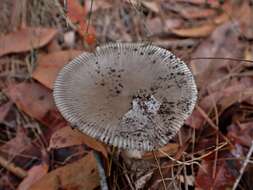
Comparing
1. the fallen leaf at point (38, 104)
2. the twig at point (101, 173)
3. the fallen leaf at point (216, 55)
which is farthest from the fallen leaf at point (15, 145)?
the fallen leaf at point (216, 55)

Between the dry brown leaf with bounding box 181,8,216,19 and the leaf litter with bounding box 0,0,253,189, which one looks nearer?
the leaf litter with bounding box 0,0,253,189

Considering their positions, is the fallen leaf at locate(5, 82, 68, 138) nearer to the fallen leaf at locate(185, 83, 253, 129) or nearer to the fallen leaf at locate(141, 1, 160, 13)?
the fallen leaf at locate(185, 83, 253, 129)

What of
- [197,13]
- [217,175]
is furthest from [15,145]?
[197,13]

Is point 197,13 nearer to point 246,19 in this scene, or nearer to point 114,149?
point 246,19

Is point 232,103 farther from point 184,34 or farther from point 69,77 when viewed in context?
point 69,77

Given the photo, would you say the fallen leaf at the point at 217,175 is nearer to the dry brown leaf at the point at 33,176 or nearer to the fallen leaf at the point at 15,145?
the dry brown leaf at the point at 33,176

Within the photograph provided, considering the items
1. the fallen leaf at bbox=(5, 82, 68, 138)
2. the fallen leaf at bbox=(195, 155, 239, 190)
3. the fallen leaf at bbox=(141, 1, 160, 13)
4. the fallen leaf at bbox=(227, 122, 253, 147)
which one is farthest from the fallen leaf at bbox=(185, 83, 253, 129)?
the fallen leaf at bbox=(141, 1, 160, 13)
